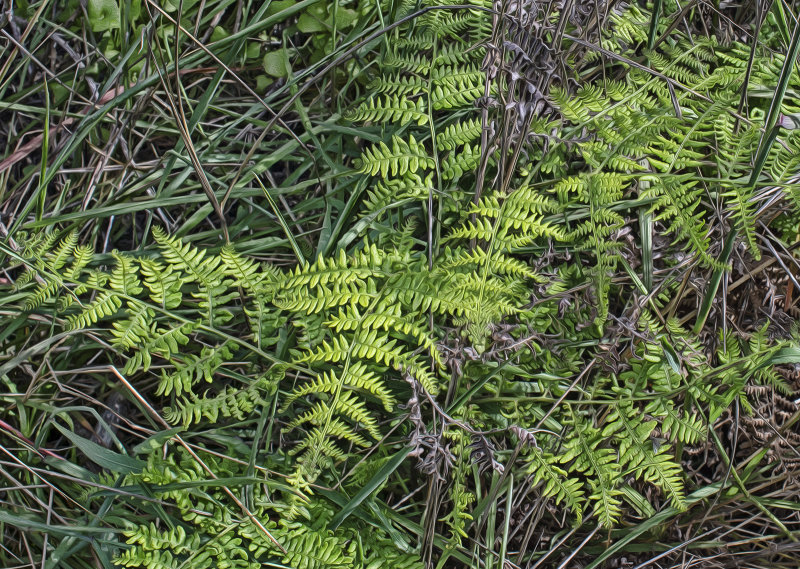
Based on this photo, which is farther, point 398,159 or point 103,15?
point 103,15

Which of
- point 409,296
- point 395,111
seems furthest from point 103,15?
point 409,296

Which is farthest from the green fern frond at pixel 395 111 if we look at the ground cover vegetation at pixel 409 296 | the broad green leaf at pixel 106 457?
the broad green leaf at pixel 106 457

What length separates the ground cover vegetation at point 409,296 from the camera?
1.89m

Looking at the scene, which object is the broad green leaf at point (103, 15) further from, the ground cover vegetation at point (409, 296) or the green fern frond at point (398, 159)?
the green fern frond at point (398, 159)

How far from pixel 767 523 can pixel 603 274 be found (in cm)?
Result: 101

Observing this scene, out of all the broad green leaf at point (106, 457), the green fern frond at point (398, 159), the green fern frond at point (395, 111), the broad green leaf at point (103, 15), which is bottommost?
the broad green leaf at point (106, 457)

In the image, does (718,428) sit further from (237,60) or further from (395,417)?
(237,60)

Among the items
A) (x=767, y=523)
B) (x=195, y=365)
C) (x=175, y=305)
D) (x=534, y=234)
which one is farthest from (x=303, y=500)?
(x=767, y=523)

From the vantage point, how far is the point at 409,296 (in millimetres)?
1893

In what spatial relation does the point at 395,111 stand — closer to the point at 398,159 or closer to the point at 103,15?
the point at 398,159

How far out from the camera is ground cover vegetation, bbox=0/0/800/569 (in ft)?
6.21

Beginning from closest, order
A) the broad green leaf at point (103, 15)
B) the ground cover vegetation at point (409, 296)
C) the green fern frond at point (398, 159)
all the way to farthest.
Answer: the ground cover vegetation at point (409, 296), the green fern frond at point (398, 159), the broad green leaf at point (103, 15)

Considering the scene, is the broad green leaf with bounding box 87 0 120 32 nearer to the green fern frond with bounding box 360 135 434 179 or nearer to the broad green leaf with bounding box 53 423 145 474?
the green fern frond with bounding box 360 135 434 179

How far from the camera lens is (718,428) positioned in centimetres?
216
